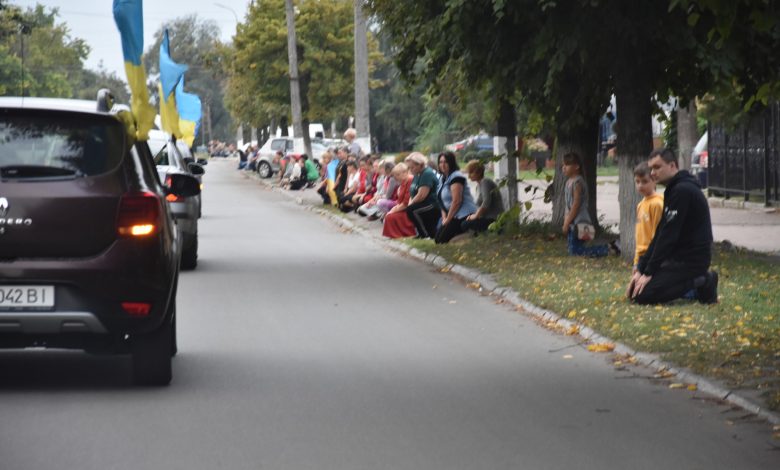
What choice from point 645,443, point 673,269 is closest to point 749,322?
point 673,269

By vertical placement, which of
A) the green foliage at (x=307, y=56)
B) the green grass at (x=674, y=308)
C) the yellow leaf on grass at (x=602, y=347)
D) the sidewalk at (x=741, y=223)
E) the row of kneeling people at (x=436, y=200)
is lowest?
the sidewalk at (x=741, y=223)

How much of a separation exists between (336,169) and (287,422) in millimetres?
28109

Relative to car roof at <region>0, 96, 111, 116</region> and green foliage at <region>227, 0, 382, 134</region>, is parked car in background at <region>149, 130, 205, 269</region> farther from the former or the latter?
green foliage at <region>227, 0, 382, 134</region>

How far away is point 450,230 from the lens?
73.0ft

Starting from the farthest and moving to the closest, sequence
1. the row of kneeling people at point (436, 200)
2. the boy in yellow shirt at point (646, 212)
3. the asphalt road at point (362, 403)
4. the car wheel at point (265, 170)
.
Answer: the car wheel at point (265, 170) → the row of kneeling people at point (436, 200) → the boy in yellow shirt at point (646, 212) → the asphalt road at point (362, 403)

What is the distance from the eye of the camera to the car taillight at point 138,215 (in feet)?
30.7

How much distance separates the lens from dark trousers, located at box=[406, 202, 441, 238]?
2388 centimetres

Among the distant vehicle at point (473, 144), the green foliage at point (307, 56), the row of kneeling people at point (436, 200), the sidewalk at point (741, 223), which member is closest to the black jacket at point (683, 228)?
the sidewalk at point (741, 223)

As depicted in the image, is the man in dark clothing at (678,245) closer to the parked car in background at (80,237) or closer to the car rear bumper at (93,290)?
the parked car in background at (80,237)

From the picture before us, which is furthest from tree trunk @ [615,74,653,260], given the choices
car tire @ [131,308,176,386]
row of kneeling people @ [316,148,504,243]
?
car tire @ [131,308,176,386]

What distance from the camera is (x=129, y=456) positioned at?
7.62 meters

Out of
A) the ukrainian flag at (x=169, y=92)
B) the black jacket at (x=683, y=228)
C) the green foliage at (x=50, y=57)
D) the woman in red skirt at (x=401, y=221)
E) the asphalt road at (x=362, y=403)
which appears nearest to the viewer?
the asphalt road at (x=362, y=403)

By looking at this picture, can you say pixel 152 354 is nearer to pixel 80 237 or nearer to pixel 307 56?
pixel 80 237

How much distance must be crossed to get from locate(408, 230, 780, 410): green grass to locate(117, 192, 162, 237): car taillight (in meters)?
3.45
